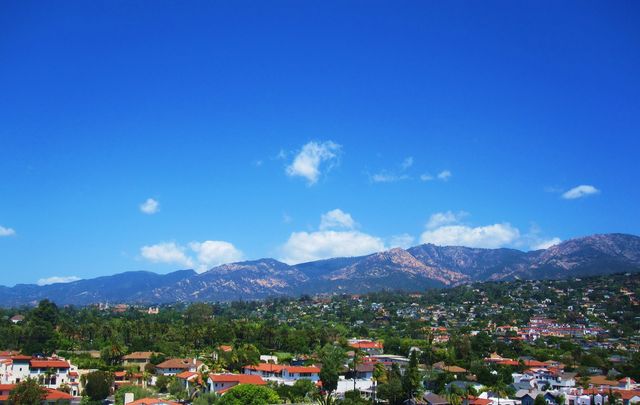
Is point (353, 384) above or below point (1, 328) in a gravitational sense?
below

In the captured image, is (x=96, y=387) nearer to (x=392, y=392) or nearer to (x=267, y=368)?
(x=267, y=368)

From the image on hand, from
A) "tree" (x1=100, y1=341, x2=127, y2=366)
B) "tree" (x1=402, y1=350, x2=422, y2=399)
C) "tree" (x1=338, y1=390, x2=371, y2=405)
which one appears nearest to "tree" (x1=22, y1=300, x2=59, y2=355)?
"tree" (x1=100, y1=341, x2=127, y2=366)

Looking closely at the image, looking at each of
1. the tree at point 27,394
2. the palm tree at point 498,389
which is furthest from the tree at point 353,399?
the tree at point 27,394

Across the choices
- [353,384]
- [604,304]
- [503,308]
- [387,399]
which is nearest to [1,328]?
[353,384]

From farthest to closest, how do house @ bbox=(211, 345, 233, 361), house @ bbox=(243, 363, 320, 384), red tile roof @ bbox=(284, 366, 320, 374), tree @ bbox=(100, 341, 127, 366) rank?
1. house @ bbox=(211, 345, 233, 361)
2. tree @ bbox=(100, 341, 127, 366)
3. red tile roof @ bbox=(284, 366, 320, 374)
4. house @ bbox=(243, 363, 320, 384)

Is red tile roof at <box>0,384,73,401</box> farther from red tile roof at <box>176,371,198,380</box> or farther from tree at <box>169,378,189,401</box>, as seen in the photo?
red tile roof at <box>176,371,198,380</box>

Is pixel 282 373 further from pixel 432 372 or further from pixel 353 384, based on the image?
pixel 432 372
